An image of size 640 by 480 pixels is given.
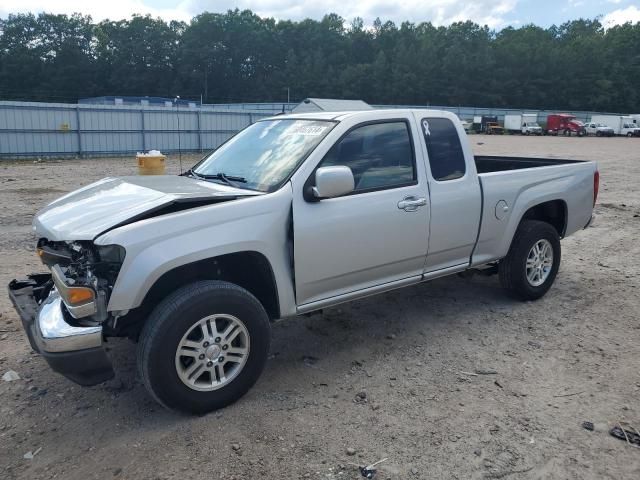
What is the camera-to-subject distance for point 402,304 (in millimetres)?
5410

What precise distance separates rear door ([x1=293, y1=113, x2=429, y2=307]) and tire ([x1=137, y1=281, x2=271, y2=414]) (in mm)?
478

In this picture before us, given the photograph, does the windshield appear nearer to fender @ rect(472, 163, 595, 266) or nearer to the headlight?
the headlight

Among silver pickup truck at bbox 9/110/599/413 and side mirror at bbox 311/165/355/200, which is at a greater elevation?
side mirror at bbox 311/165/355/200

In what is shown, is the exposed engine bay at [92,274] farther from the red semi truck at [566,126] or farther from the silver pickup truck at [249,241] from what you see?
the red semi truck at [566,126]

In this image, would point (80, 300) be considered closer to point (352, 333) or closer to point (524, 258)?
point (352, 333)

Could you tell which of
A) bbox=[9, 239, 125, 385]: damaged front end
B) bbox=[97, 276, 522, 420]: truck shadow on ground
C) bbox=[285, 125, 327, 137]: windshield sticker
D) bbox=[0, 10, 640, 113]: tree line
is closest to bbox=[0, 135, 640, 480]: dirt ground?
bbox=[97, 276, 522, 420]: truck shadow on ground

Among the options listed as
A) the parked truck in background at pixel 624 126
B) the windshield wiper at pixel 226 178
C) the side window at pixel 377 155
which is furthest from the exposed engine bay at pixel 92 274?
the parked truck in background at pixel 624 126

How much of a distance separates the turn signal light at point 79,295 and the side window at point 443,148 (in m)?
2.77

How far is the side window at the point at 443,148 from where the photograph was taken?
14.8ft

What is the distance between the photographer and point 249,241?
134 inches

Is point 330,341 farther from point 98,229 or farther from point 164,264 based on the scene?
point 98,229

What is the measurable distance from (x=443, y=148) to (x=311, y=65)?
9892cm

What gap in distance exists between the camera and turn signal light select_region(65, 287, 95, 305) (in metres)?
3.03

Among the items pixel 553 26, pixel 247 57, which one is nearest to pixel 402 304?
pixel 247 57
